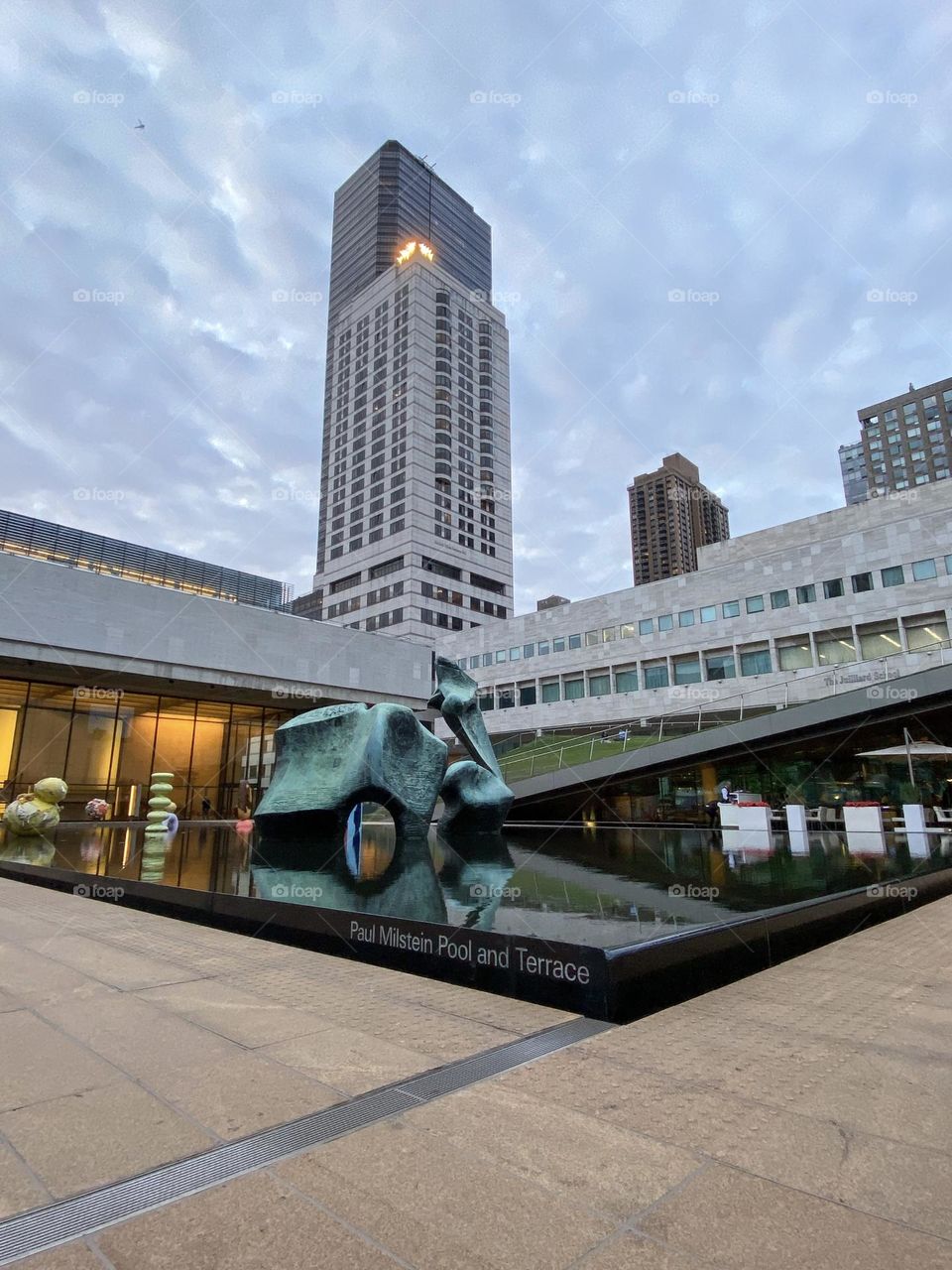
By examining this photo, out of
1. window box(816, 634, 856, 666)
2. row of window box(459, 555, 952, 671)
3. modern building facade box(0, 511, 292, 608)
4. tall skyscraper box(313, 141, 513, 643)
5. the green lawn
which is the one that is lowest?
the green lawn

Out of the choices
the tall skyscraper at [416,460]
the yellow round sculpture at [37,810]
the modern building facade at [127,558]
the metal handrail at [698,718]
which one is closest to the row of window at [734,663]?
the metal handrail at [698,718]

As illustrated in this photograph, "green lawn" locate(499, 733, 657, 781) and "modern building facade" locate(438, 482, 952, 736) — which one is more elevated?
"modern building facade" locate(438, 482, 952, 736)

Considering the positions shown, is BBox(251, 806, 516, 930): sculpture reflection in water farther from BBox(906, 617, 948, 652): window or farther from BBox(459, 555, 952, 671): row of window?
BBox(459, 555, 952, 671): row of window

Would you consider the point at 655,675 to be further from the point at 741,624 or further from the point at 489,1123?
the point at 489,1123

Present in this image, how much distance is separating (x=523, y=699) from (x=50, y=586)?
4027 centimetres

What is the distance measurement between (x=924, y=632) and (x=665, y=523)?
10895 cm

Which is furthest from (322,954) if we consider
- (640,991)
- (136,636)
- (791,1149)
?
(136,636)

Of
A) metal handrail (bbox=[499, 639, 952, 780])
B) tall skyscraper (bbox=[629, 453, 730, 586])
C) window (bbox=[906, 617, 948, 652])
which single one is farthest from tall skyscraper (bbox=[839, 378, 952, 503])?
metal handrail (bbox=[499, 639, 952, 780])

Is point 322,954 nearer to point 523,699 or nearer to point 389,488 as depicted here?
point 523,699

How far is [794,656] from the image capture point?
1759 inches

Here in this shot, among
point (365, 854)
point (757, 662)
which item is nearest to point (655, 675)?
point (757, 662)

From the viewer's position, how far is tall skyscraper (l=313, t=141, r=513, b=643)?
88938 millimetres

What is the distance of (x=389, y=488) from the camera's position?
3664 inches

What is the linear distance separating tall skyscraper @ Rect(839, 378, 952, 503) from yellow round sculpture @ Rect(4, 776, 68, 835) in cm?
12295
